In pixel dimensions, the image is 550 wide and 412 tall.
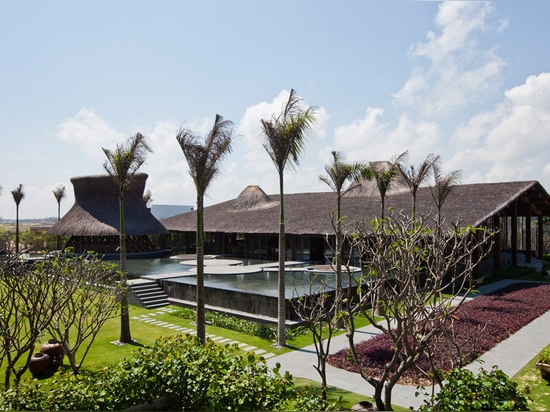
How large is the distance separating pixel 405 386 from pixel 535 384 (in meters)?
2.84

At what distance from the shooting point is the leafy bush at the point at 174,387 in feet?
17.4

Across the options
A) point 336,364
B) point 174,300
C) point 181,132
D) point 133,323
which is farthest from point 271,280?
point 181,132

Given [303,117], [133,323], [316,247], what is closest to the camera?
[303,117]

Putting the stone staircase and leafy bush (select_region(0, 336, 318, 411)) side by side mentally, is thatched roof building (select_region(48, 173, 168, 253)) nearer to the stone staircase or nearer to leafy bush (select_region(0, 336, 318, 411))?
the stone staircase

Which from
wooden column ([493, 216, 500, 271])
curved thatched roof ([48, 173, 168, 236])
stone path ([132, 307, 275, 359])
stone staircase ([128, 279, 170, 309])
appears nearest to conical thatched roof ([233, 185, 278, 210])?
curved thatched roof ([48, 173, 168, 236])

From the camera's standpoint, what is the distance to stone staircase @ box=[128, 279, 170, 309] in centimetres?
1706

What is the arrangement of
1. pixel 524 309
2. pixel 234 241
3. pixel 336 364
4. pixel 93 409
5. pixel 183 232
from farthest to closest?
pixel 183 232, pixel 234 241, pixel 524 309, pixel 336 364, pixel 93 409

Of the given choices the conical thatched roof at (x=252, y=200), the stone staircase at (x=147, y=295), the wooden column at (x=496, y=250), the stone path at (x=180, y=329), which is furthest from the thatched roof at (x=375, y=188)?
the stone path at (x=180, y=329)

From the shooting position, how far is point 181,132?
10477 millimetres

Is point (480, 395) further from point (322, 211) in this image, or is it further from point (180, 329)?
point (322, 211)

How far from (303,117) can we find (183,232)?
26260mm

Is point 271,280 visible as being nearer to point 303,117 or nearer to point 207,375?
point 303,117

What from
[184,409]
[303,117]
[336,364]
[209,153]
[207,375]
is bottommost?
[336,364]

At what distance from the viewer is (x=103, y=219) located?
30625mm
